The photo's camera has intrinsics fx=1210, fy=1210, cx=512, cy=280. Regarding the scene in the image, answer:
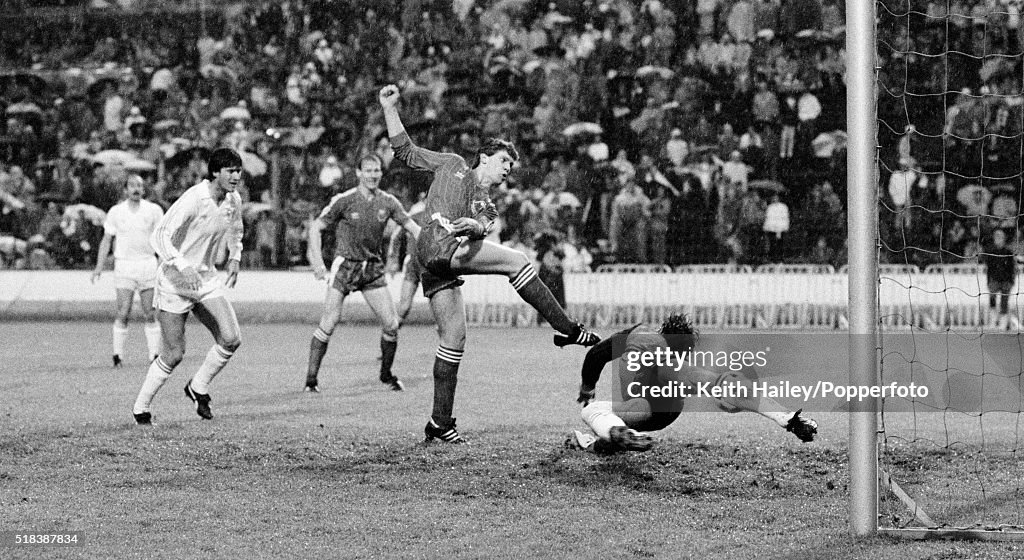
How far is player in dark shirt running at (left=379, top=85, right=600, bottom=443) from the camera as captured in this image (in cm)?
781

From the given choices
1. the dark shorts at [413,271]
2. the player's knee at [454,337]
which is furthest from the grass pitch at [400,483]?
the dark shorts at [413,271]

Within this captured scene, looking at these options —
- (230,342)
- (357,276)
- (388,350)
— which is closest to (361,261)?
(357,276)

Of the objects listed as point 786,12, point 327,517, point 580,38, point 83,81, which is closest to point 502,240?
point 580,38

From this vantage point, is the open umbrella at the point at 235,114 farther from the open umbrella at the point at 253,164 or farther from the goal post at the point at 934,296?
the goal post at the point at 934,296

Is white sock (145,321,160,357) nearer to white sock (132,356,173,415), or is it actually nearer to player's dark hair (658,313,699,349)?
white sock (132,356,173,415)

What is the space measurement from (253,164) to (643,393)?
A: 16.6m

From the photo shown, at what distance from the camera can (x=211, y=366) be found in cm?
960

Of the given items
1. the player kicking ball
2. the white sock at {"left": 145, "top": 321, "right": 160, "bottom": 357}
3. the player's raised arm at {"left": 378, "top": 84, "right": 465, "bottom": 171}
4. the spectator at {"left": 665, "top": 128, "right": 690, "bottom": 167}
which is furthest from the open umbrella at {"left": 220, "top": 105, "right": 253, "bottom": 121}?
the player kicking ball

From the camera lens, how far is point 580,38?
2338 cm

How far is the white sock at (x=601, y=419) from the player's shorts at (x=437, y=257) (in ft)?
4.63

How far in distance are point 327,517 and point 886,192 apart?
49.1 ft

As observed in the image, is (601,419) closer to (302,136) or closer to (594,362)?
(594,362)

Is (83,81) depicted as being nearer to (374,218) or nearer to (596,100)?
(596,100)

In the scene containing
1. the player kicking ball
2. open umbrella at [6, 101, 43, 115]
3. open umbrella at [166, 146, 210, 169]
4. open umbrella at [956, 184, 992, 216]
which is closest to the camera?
the player kicking ball
